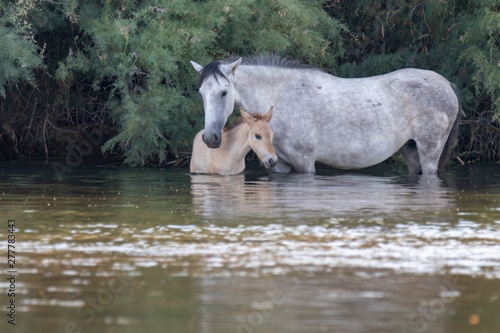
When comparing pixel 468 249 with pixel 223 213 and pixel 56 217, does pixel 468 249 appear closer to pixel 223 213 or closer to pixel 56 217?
pixel 223 213

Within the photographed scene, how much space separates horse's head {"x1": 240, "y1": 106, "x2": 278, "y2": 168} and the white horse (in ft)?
1.12

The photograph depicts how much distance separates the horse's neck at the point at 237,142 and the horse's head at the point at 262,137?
0.31 m

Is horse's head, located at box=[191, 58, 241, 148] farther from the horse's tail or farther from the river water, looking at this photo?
the horse's tail

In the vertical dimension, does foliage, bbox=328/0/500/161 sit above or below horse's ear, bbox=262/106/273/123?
above

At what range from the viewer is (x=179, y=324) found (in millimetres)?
4070

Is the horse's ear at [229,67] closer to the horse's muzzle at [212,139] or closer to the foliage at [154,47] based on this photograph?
the horse's muzzle at [212,139]

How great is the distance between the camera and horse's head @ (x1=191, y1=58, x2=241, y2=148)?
11250 mm

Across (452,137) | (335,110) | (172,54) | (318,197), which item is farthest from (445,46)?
(318,197)

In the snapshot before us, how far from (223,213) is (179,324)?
3829 millimetres

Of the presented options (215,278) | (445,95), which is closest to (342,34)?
(445,95)

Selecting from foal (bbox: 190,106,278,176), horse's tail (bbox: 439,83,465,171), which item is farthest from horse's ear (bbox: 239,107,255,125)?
horse's tail (bbox: 439,83,465,171)

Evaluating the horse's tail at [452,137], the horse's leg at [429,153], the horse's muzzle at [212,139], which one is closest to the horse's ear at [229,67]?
the horse's muzzle at [212,139]

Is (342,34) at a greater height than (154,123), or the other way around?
(342,34)

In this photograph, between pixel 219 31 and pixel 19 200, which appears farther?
pixel 219 31
